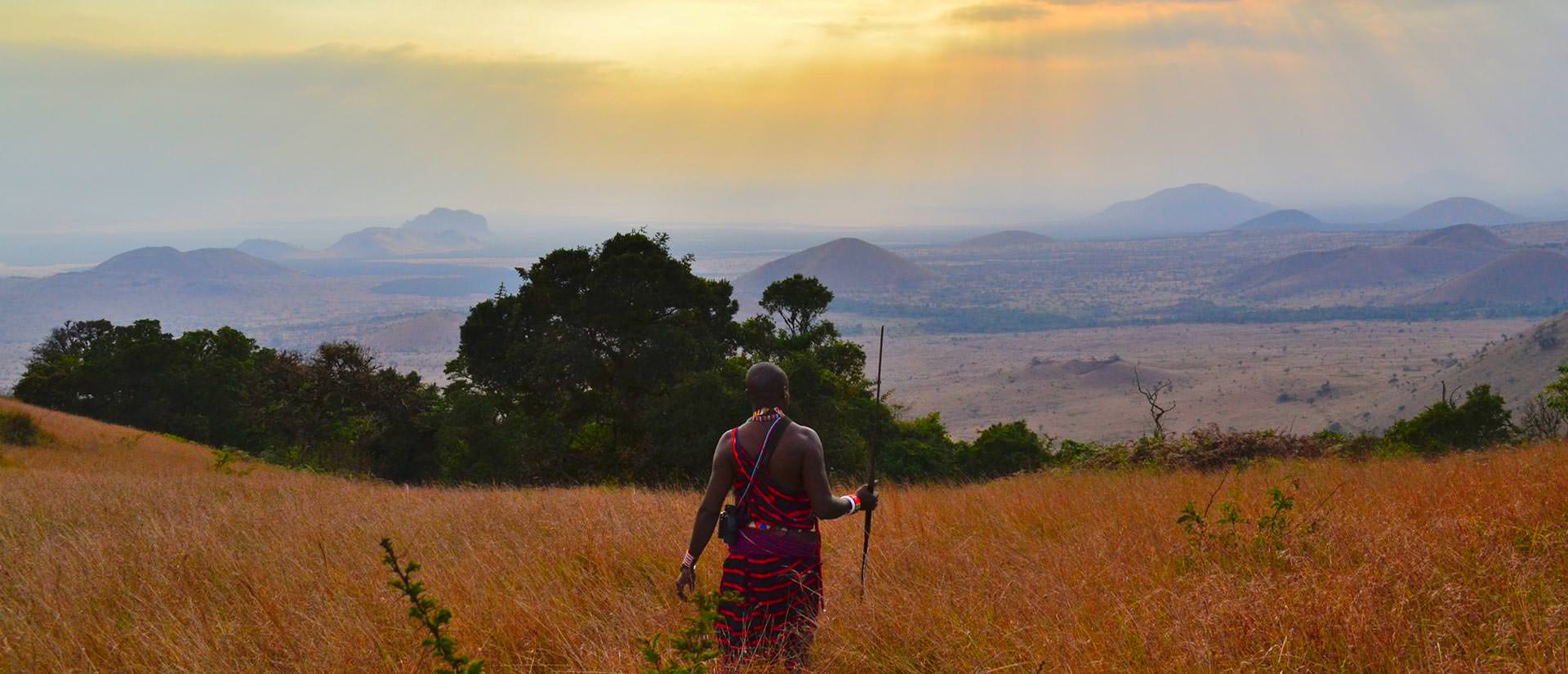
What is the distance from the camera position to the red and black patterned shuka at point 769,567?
4246mm

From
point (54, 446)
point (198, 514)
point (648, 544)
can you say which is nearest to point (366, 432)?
point (54, 446)

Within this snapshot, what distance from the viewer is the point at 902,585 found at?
5.41 metres

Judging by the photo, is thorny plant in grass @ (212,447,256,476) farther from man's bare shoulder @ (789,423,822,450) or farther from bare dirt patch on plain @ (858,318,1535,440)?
bare dirt patch on plain @ (858,318,1535,440)

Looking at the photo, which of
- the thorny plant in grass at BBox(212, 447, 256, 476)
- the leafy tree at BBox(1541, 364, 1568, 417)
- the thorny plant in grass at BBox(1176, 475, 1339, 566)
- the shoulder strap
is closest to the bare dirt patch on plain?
the leafy tree at BBox(1541, 364, 1568, 417)

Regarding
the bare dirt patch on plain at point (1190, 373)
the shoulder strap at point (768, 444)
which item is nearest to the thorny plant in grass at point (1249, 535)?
the shoulder strap at point (768, 444)

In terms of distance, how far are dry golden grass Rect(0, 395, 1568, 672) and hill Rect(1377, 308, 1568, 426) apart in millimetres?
95935

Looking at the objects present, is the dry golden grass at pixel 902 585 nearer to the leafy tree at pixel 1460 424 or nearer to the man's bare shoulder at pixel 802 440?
the man's bare shoulder at pixel 802 440

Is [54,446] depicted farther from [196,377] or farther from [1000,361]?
[1000,361]

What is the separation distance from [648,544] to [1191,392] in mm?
132086

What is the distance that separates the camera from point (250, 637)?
4.50 meters

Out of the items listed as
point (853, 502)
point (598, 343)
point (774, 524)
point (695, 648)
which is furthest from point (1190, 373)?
point (695, 648)

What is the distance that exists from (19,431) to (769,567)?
79.0 feet

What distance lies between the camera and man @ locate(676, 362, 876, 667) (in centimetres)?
420

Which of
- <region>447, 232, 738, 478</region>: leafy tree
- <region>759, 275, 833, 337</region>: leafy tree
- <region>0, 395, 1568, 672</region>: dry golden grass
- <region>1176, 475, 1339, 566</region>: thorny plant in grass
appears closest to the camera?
<region>0, 395, 1568, 672</region>: dry golden grass
